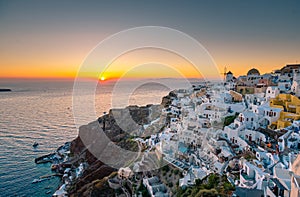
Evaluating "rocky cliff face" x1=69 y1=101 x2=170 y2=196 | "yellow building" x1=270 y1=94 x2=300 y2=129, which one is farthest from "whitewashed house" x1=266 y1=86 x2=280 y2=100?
"rocky cliff face" x1=69 y1=101 x2=170 y2=196

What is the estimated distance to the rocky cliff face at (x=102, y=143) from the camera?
50.7 feet

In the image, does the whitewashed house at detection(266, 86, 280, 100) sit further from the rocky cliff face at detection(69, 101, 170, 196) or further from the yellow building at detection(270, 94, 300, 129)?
the rocky cliff face at detection(69, 101, 170, 196)

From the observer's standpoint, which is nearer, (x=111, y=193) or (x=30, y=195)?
(x=111, y=193)

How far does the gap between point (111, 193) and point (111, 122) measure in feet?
60.0

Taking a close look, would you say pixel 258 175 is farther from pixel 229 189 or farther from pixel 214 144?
pixel 214 144

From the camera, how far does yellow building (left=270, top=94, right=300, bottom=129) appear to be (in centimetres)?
1159

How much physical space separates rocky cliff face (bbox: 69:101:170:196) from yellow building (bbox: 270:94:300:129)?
10522mm

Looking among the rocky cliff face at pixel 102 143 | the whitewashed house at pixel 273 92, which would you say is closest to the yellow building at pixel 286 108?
the whitewashed house at pixel 273 92

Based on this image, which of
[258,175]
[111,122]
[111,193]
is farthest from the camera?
[111,122]

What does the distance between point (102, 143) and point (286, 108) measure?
18.4 m

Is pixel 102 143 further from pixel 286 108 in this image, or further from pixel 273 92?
pixel 286 108

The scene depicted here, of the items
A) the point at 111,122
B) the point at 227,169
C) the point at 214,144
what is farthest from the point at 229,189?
the point at 111,122

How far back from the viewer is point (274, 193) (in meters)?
5.51

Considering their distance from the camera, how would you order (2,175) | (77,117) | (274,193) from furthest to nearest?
(77,117) < (2,175) < (274,193)
